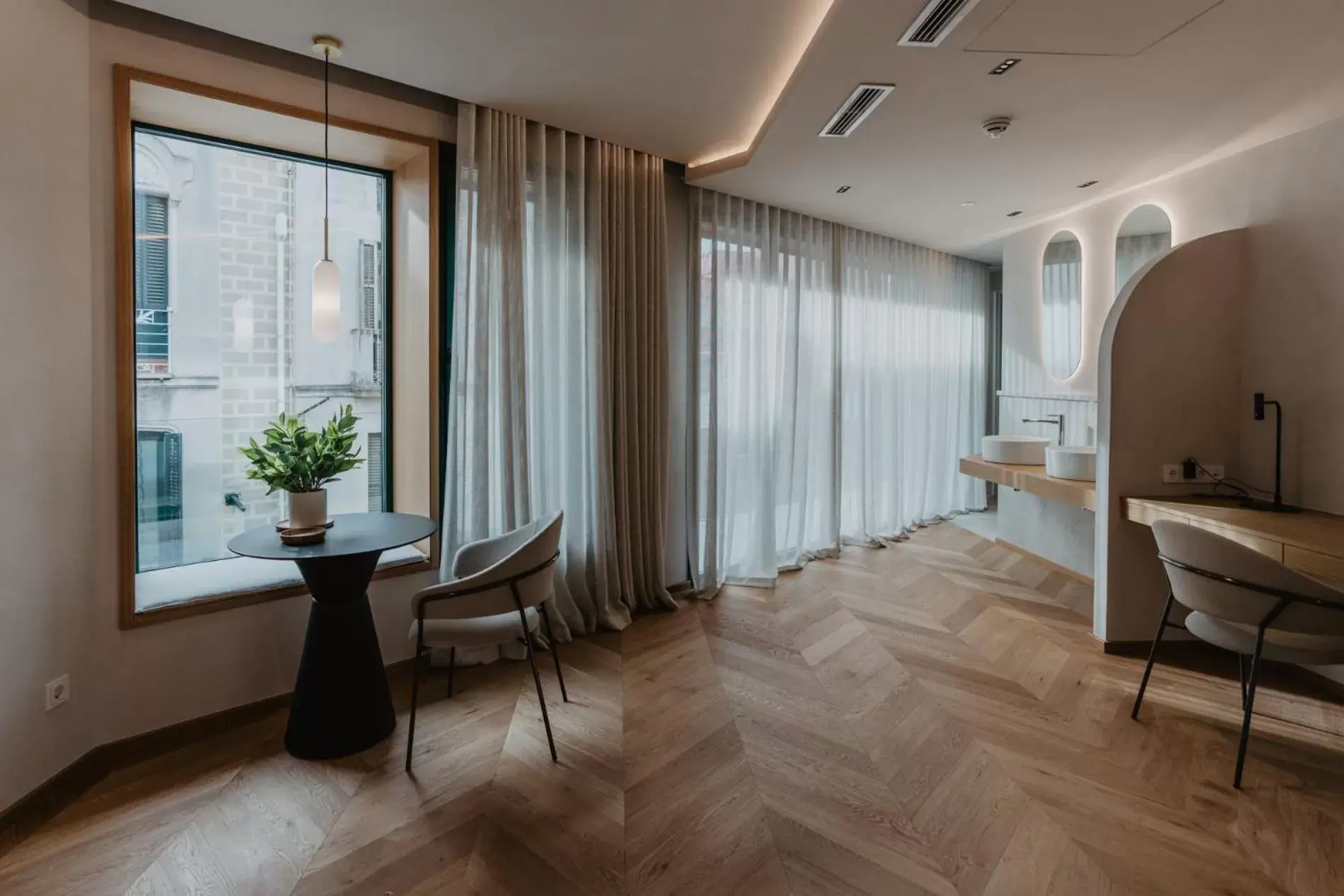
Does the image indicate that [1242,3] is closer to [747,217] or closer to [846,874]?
[747,217]

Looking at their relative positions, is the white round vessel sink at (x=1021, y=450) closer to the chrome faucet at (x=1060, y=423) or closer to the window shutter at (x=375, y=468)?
the chrome faucet at (x=1060, y=423)

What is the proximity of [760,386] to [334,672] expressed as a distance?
2.97m

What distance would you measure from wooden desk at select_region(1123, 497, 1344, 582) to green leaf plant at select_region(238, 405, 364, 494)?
3.34m

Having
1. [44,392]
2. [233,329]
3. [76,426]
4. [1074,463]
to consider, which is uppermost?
[233,329]

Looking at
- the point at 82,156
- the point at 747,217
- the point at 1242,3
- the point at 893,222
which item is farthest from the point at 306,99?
the point at 893,222

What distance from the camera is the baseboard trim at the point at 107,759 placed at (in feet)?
6.29

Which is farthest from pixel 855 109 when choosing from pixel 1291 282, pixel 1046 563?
pixel 1046 563

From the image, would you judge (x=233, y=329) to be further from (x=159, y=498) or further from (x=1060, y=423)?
(x=1060, y=423)

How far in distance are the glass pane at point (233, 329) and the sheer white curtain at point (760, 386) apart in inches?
74.9

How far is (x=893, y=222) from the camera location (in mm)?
4840

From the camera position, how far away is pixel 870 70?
8.04 feet

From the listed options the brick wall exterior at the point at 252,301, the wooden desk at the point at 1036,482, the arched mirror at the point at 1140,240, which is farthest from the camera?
the arched mirror at the point at 1140,240

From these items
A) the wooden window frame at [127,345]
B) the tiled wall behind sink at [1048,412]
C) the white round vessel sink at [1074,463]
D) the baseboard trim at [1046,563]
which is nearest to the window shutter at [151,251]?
the wooden window frame at [127,345]

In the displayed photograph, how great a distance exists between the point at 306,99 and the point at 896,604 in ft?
13.1
